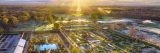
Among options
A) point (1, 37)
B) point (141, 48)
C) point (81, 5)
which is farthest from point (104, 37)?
point (81, 5)

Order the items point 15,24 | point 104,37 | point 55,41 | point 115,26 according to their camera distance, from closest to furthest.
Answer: point 55,41, point 104,37, point 115,26, point 15,24

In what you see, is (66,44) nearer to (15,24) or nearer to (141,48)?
(141,48)

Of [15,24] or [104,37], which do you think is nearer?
[104,37]

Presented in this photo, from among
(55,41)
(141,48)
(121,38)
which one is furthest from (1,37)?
(141,48)

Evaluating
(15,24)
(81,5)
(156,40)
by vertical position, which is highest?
(156,40)

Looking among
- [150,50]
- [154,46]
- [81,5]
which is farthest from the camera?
[81,5]

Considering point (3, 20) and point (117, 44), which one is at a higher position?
point (117, 44)
